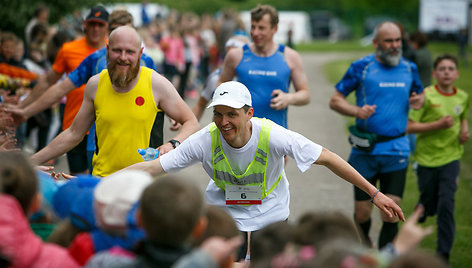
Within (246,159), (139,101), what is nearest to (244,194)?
(246,159)

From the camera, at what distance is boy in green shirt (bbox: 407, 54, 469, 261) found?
7.10 metres

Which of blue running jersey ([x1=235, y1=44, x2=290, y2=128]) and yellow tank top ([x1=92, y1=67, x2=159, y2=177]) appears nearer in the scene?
yellow tank top ([x1=92, y1=67, x2=159, y2=177])

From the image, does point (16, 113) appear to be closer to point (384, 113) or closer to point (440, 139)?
point (384, 113)

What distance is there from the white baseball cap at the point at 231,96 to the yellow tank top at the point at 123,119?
2.48 ft

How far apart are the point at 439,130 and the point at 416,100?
0.81 meters

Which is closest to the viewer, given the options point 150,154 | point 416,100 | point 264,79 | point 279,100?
point 150,154

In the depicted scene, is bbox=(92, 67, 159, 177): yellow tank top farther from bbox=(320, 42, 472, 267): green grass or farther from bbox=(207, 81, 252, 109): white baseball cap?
bbox=(320, 42, 472, 267): green grass

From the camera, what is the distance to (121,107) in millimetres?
5094

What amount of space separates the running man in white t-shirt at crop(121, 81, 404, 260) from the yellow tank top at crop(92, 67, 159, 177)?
596 mm

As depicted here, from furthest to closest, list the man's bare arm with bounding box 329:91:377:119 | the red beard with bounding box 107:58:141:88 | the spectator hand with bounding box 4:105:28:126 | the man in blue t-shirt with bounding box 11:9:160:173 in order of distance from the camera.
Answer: the man's bare arm with bounding box 329:91:377:119
the spectator hand with bounding box 4:105:28:126
the man in blue t-shirt with bounding box 11:9:160:173
the red beard with bounding box 107:58:141:88

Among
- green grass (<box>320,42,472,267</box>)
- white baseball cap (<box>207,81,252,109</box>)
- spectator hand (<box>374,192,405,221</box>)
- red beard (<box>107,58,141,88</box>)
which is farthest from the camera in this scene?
green grass (<box>320,42,472,267</box>)

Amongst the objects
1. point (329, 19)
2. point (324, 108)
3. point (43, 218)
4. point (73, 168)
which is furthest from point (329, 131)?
point (329, 19)

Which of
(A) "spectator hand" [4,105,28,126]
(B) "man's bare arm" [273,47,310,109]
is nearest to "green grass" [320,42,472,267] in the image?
(B) "man's bare arm" [273,47,310,109]

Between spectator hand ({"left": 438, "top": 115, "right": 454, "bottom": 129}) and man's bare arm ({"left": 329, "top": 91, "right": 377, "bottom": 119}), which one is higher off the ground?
man's bare arm ({"left": 329, "top": 91, "right": 377, "bottom": 119})
